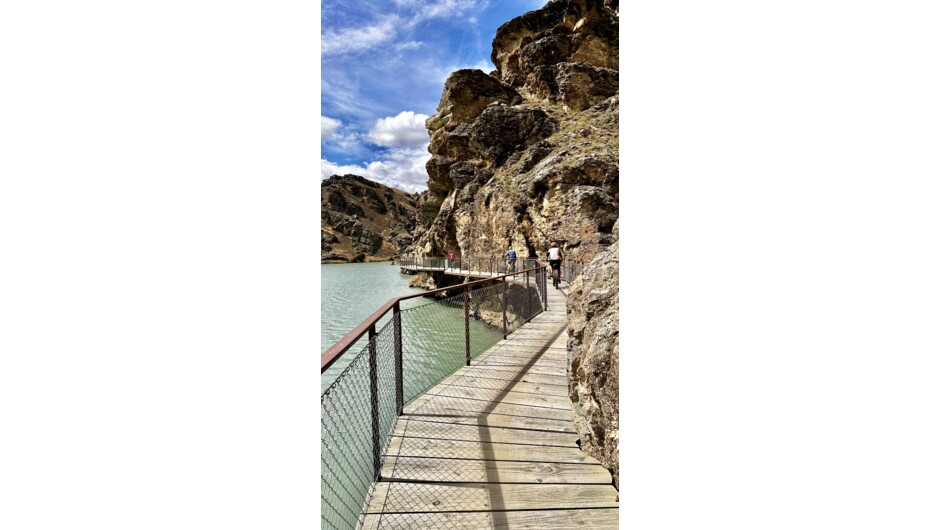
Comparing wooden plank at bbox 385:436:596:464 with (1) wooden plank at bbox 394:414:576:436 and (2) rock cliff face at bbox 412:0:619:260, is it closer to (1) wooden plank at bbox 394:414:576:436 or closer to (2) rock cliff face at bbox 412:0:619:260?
(1) wooden plank at bbox 394:414:576:436

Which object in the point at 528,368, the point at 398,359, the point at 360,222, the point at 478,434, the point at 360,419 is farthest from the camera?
the point at 360,222

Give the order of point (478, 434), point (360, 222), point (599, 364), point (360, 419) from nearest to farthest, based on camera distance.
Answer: point (599, 364) < point (360, 419) < point (478, 434) < point (360, 222)

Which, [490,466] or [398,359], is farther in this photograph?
[398,359]

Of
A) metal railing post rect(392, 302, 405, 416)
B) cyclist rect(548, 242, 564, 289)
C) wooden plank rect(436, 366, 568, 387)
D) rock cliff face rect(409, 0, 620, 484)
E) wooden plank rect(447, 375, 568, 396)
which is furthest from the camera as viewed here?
rock cliff face rect(409, 0, 620, 484)

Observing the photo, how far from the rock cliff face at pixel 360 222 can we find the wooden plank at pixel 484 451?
71.2 m

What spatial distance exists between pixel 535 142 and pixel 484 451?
23.3 m

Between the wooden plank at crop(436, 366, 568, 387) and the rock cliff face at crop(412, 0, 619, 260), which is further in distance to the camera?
the rock cliff face at crop(412, 0, 619, 260)

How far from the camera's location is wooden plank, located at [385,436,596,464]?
2273 millimetres

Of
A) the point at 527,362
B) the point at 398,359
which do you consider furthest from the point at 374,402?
the point at 527,362

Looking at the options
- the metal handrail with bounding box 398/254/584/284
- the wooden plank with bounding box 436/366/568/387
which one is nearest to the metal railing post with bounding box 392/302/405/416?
the wooden plank with bounding box 436/366/568/387

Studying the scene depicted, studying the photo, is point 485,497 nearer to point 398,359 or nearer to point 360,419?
point 360,419

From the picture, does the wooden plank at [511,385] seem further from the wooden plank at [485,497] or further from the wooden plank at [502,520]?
the wooden plank at [502,520]

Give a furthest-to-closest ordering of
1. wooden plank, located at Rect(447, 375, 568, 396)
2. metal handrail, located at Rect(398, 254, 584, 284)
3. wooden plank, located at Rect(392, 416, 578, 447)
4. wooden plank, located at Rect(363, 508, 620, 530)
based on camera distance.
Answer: metal handrail, located at Rect(398, 254, 584, 284), wooden plank, located at Rect(447, 375, 568, 396), wooden plank, located at Rect(392, 416, 578, 447), wooden plank, located at Rect(363, 508, 620, 530)

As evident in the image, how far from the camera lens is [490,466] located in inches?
86.4
